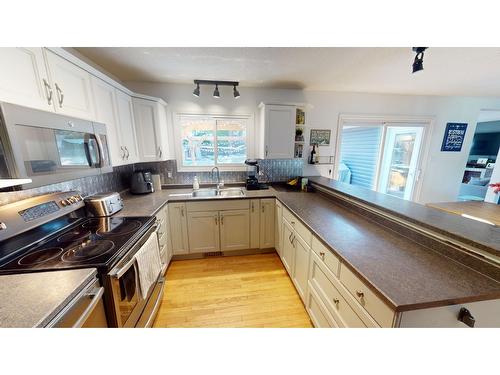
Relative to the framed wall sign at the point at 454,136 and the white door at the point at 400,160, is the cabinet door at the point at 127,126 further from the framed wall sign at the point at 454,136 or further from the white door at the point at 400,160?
the framed wall sign at the point at 454,136

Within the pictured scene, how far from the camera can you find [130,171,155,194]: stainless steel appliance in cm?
238

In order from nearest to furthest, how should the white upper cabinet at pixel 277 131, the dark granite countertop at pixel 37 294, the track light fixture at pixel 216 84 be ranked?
the dark granite countertop at pixel 37 294, the track light fixture at pixel 216 84, the white upper cabinet at pixel 277 131

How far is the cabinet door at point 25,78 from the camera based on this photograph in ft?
2.80

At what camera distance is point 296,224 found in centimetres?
179

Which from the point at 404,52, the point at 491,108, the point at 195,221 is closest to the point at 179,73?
the point at 195,221

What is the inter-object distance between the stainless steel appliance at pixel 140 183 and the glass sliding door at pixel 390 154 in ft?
10.1

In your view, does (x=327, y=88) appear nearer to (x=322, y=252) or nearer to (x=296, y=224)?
(x=296, y=224)

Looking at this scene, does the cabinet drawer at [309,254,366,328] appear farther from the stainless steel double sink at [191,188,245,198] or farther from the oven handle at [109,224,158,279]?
the stainless steel double sink at [191,188,245,198]

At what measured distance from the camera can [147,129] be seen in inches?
90.8

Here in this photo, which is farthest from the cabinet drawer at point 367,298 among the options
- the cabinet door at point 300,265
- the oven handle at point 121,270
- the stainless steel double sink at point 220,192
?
the stainless steel double sink at point 220,192

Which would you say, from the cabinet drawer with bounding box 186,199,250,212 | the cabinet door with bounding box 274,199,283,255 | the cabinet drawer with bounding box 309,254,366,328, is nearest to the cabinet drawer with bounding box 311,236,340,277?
the cabinet drawer with bounding box 309,254,366,328

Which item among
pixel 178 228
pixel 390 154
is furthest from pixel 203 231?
pixel 390 154

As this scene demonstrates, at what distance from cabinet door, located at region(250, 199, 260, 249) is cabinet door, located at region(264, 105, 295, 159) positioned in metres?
0.76

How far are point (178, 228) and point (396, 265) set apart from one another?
220 centimetres
